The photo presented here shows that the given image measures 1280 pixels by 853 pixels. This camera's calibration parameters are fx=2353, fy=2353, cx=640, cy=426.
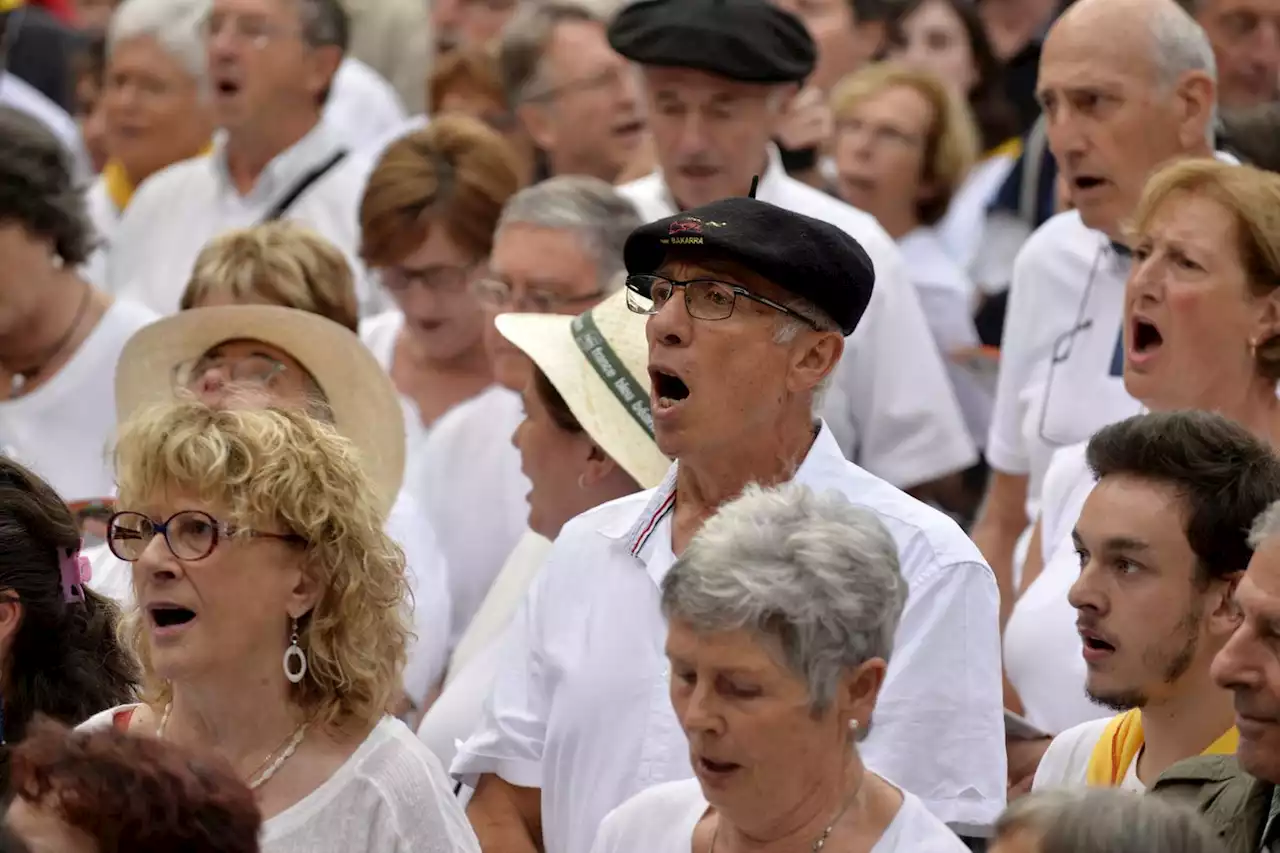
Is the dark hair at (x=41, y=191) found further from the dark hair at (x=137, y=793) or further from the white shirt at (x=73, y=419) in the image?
the dark hair at (x=137, y=793)

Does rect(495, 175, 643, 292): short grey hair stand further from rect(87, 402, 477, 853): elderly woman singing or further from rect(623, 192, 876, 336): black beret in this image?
rect(87, 402, 477, 853): elderly woman singing

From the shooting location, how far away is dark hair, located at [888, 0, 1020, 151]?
368 inches

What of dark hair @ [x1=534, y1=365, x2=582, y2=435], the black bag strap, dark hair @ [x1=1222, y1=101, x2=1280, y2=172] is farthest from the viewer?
the black bag strap

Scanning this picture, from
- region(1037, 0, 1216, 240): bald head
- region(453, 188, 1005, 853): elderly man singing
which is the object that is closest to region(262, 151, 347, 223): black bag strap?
region(1037, 0, 1216, 240): bald head

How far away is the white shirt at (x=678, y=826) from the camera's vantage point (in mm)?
3561

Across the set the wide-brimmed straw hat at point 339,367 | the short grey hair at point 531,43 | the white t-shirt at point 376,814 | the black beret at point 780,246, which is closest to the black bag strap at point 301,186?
Answer: the short grey hair at point 531,43

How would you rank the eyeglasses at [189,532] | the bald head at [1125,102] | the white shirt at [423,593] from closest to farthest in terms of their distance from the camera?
the eyeglasses at [189,532]
the white shirt at [423,593]
the bald head at [1125,102]

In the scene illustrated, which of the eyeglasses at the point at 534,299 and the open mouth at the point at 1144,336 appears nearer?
the open mouth at the point at 1144,336

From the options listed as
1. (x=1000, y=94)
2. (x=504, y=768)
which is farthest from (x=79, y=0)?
(x=504, y=768)

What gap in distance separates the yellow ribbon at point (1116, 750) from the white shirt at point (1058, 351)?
1668 millimetres

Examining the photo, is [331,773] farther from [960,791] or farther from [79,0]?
[79,0]

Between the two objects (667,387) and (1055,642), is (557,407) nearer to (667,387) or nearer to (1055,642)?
(667,387)

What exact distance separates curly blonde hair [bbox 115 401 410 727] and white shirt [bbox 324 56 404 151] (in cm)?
522

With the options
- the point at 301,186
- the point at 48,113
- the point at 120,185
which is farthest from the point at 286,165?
the point at 48,113
